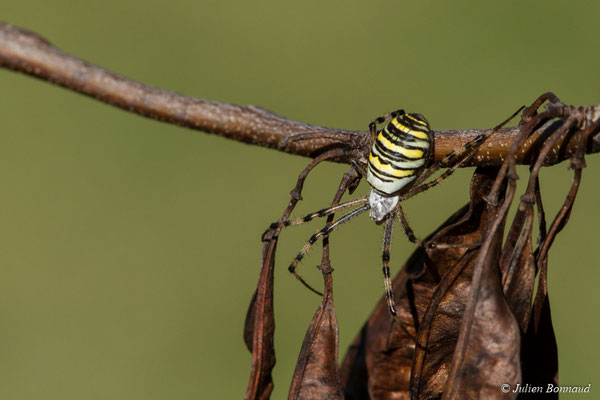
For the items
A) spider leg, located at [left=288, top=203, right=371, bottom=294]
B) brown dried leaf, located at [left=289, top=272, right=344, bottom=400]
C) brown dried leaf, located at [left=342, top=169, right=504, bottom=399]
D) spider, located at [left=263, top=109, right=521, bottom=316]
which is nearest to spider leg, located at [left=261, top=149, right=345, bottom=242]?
spider, located at [left=263, top=109, right=521, bottom=316]

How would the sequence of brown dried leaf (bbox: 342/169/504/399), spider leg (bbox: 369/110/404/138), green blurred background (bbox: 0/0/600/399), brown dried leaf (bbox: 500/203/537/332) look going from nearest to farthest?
brown dried leaf (bbox: 500/203/537/332), brown dried leaf (bbox: 342/169/504/399), spider leg (bbox: 369/110/404/138), green blurred background (bbox: 0/0/600/399)

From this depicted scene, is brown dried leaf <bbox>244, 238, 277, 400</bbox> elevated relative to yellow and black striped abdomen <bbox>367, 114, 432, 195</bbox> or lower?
lower

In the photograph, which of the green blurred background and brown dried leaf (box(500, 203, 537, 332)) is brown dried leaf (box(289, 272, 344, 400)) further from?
the green blurred background

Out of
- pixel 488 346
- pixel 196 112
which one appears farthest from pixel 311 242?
pixel 488 346

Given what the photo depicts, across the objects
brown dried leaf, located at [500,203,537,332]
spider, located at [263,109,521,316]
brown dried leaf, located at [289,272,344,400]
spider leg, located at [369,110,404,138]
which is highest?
spider leg, located at [369,110,404,138]

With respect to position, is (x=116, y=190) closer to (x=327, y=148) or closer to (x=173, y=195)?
(x=173, y=195)

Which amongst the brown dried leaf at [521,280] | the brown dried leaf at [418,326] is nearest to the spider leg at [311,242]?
the brown dried leaf at [418,326]

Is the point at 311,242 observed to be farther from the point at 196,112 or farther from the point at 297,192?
the point at 196,112
